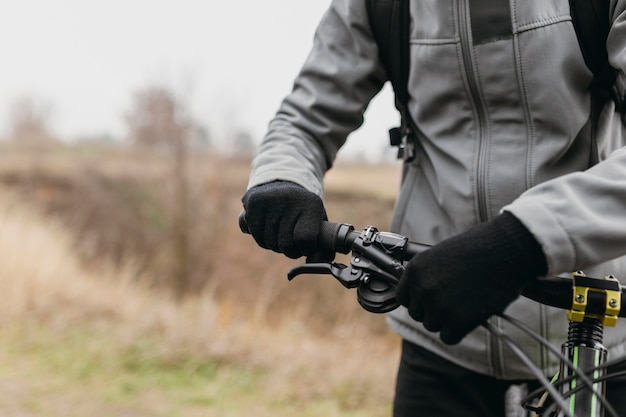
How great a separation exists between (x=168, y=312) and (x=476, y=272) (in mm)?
4829

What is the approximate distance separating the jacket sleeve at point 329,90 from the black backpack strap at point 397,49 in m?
0.03

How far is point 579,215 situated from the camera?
108cm

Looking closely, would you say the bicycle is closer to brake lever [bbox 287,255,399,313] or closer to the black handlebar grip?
brake lever [bbox 287,255,399,313]

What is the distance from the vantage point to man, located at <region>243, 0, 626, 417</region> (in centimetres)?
106

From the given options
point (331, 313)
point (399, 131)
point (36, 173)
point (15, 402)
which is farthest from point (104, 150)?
point (399, 131)

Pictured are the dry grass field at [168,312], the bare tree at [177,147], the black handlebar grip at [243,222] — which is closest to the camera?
the black handlebar grip at [243,222]

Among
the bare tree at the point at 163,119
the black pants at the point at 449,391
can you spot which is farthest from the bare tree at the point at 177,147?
the black pants at the point at 449,391

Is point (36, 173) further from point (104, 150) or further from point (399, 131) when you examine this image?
point (399, 131)

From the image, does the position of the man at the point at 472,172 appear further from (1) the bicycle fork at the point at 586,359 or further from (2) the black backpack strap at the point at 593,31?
(1) the bicycle fork at the point at 586,359

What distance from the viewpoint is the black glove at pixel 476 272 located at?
3.43ft

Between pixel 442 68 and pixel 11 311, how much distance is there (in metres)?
5.00

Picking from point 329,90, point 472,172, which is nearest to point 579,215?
point 472,172

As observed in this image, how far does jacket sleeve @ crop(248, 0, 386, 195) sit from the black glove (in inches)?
25.2

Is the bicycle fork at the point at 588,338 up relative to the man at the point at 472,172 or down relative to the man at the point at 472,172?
down
